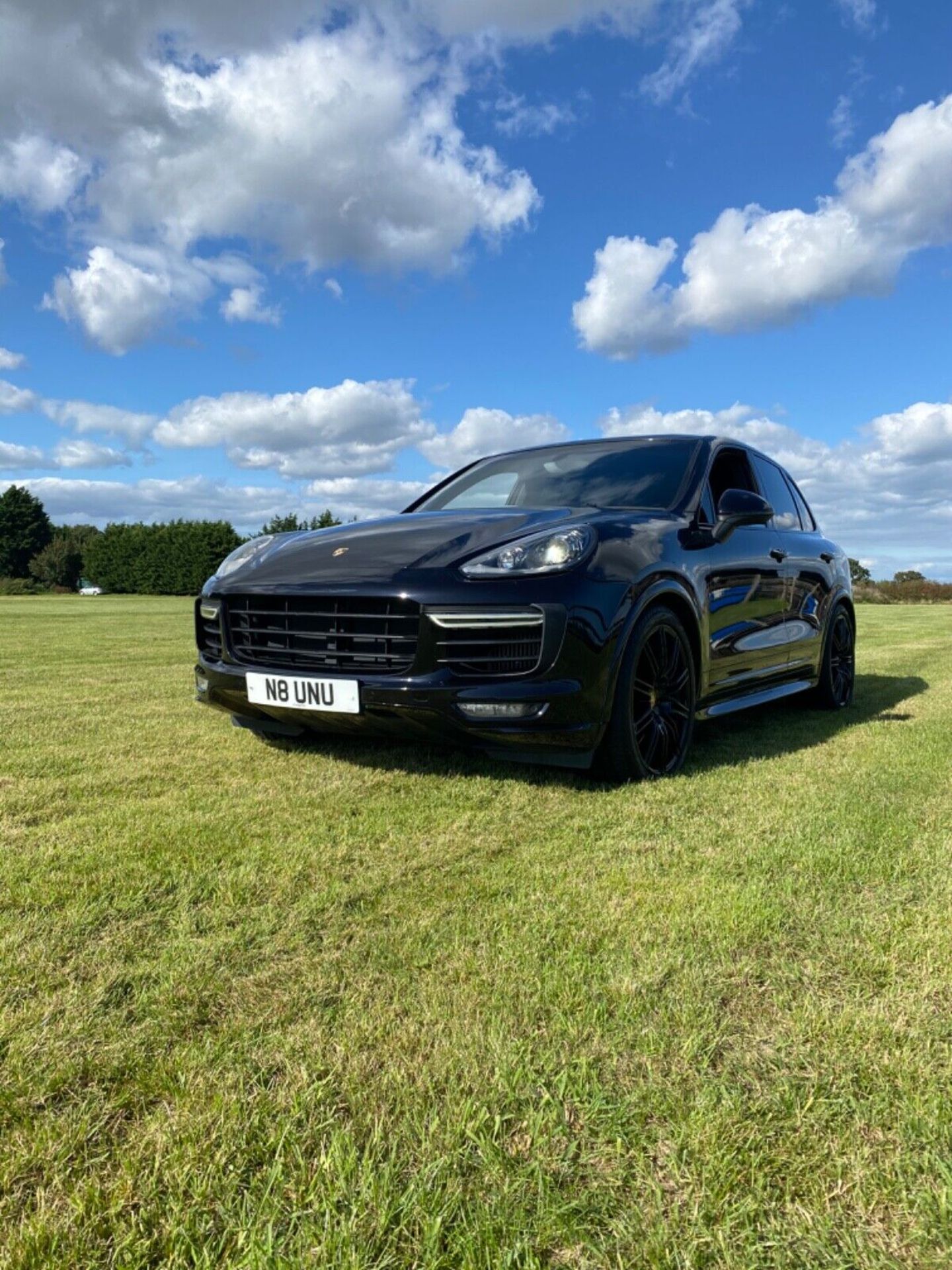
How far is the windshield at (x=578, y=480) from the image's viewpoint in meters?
4.32

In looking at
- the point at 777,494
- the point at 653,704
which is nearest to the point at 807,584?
the point at 777,494

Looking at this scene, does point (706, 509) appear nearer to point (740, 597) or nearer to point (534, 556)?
point (740, 597)

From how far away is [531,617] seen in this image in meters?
3.16

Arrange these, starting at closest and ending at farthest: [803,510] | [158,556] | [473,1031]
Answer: [473,1031], [803,510], [158,556]

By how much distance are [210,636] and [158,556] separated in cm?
6307

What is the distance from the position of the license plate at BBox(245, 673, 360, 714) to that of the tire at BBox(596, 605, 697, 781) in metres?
1.06

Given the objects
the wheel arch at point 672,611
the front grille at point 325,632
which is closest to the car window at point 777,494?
the wheel arch at point 672,611

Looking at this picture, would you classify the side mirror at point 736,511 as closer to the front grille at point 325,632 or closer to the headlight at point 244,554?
the front grille at point 325,632

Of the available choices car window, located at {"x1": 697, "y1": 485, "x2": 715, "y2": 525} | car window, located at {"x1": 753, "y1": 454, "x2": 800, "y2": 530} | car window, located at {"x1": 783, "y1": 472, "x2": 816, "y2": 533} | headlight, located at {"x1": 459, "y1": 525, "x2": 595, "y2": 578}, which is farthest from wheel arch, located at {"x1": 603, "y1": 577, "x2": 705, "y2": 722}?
car window, located at {"x1": 783, "y1": 472, "x2": 816, "y2": 533}

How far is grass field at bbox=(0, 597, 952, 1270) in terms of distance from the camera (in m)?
1.11

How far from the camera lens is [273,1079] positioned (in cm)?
141

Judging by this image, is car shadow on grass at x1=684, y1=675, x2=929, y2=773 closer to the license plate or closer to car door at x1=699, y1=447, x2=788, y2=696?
car door at x1=699, y1=447, x2=788, y2=696

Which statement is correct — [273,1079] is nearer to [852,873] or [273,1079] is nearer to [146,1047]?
[146,1047]

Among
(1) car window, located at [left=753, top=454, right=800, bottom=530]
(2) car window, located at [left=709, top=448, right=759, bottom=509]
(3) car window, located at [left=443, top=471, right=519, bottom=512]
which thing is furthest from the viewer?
(1) car window, located at [left=753, top=454, right=800, bottom=530]
